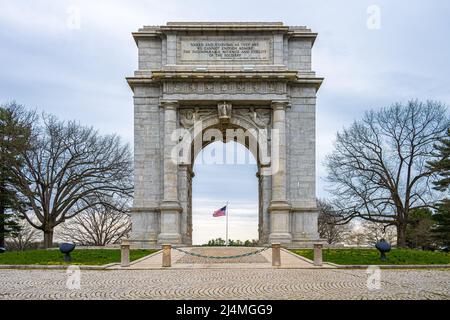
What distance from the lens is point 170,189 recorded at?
114 ft

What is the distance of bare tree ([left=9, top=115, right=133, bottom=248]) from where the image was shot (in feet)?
142

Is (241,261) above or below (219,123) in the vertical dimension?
below

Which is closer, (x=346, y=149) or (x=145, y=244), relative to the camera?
(x=145, y=244)

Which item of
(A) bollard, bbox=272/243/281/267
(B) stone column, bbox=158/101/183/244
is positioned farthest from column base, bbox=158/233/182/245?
(A) bollard, bbox=272/243/281/267

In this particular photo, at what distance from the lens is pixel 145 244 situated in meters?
34.5

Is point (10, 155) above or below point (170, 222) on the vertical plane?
above

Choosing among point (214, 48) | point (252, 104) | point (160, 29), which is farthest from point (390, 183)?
point (160, 29)

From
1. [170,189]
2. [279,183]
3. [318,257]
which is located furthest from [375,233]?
[318,257]

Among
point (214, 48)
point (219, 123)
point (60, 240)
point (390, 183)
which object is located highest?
point (214, 48)

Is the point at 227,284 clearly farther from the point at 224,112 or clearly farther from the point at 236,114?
the point at 236,114

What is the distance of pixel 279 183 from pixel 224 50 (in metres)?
8.78
